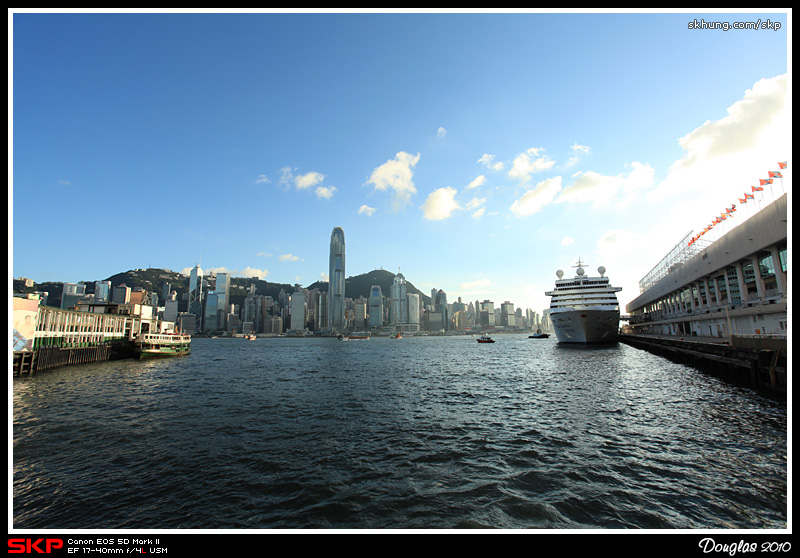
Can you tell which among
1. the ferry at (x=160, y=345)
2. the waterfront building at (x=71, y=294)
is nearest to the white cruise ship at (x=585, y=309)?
the ferry at (x=160, y=345)

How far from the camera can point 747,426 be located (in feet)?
55.1

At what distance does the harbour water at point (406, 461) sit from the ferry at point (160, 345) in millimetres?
45412

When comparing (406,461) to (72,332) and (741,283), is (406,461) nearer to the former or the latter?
(741,283)

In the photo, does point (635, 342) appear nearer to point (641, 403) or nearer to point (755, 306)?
point (755, 306)

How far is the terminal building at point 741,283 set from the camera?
34562 millimetres

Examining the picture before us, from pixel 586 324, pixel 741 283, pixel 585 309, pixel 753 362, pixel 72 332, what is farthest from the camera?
pixel 586 324

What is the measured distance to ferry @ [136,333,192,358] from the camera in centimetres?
6575

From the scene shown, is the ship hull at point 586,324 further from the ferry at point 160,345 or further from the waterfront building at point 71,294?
the waterfront building at point 71,294

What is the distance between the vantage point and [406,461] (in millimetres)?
13320

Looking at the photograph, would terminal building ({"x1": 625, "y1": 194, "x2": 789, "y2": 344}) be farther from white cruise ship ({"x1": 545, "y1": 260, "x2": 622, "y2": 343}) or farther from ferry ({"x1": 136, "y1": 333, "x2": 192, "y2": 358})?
ferry ({"x1": 136, "y1": 333, "x2": 192, "y2": 358})

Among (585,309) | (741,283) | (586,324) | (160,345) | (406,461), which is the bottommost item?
(160,345)
